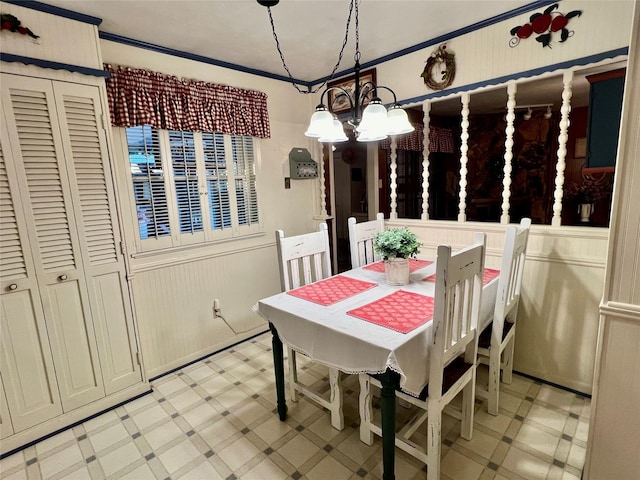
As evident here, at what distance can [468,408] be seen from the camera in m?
1.75

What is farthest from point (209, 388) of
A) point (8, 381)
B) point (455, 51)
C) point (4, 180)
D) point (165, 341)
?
point (455, 51)

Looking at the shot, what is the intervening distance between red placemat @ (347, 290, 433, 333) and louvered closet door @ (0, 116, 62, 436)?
182 centimetres

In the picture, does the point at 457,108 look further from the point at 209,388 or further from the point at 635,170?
the point at 209,388

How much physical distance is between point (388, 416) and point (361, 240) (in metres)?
1.47

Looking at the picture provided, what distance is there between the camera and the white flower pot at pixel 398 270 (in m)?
1.98

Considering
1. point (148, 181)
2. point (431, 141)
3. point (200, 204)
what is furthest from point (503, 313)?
point (431, 141)

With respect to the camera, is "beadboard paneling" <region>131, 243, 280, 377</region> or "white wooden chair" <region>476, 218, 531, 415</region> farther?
"beadboard paneling" <region>131, 243, 280, 377</region>

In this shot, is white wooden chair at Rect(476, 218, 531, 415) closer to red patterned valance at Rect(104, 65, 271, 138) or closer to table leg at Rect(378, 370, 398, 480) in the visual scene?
table leg at Rect(378, 370, 398, 480)

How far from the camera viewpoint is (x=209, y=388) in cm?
238

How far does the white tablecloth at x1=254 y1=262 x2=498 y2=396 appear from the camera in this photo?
1.33 m

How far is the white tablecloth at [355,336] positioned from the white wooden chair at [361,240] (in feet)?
2.19

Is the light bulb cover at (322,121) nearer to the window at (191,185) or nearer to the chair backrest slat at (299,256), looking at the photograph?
the chair backrest slat at (299,256)

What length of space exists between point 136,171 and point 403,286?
2014 millimetres

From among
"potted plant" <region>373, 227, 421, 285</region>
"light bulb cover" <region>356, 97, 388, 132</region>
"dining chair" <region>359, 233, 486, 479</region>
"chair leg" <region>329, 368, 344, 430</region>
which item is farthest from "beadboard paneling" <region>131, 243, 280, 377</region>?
"light bulb cover" <region>356, 97, 388, 132</region>
